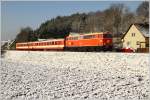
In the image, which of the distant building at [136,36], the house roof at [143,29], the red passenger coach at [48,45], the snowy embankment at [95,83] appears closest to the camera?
the snowy embankment at [95,83]

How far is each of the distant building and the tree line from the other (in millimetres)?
15565

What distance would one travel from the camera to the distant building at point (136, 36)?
132ft

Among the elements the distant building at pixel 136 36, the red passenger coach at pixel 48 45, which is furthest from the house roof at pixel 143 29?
the red passenger coach at pixel 48 45

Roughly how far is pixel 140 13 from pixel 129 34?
2485cm

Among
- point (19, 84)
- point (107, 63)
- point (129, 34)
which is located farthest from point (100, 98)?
point (129, 34)

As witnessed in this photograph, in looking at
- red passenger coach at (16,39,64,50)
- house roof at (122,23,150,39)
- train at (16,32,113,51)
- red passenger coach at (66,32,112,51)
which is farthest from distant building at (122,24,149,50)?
red passenger coach at (66,32,112,51)

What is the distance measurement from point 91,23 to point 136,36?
3518cm

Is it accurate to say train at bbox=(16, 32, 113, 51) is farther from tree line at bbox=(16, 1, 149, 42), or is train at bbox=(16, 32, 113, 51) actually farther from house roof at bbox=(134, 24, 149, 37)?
tree line at bbox=(16, 1, 149, 42)

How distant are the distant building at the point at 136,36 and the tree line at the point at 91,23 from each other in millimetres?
15565

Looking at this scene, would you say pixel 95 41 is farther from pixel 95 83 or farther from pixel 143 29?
pixel 95 83

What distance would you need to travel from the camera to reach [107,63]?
22.3 metres

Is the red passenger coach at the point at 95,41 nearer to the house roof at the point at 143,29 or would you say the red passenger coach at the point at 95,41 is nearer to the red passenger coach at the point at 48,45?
the red passenger coach at the point at 48,45

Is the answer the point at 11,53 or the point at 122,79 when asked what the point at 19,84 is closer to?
the point at 122,79

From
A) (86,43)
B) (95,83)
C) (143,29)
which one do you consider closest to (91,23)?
(143,29)
